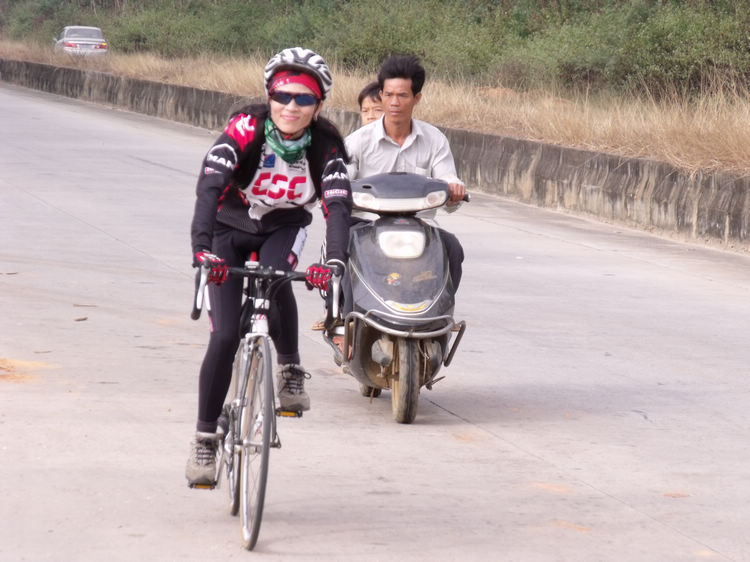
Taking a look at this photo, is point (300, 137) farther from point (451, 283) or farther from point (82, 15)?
point (82, 15)

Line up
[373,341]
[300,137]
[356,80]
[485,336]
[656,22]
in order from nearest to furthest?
[300,137]
[373,341]
[485,336]
[656,22]
[356,80]

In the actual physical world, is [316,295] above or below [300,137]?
below

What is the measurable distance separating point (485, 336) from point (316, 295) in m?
1.86

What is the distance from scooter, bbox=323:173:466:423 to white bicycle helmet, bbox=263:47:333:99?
1.73 m

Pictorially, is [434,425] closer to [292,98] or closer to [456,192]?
[456,192]

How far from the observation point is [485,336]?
9.71 meters

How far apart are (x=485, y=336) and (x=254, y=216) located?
4.06 meters

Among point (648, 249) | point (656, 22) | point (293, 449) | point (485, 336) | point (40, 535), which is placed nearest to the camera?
point (40, 535)

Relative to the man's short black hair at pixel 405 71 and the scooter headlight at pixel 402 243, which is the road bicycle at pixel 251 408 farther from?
the man's short black hair at pixel 405 71

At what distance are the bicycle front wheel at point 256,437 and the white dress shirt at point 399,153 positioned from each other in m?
2.87

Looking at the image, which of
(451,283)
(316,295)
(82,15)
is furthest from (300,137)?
(82,15)

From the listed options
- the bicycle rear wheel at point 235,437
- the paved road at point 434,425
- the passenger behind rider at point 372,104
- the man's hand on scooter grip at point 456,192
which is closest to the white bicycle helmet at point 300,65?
the bicycle rear wheel at point 235,437

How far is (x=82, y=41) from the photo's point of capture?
57906 mm

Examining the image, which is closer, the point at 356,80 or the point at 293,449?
the point at 293,449
